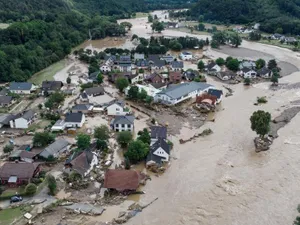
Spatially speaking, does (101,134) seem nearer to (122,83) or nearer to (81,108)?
(81,108)

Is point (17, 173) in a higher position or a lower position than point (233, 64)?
lower

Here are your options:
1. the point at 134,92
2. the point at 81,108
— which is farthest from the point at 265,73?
the point at 81,108

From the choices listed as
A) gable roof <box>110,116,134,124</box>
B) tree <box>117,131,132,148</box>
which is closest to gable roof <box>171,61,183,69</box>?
gable roof <box>110,116,134,124</box>

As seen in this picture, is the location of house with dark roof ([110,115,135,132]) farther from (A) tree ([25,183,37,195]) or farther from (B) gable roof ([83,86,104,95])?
(A) tree ([25,183,37,195])

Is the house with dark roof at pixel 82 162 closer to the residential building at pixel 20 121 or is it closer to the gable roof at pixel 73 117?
the gable roof at pixel 73 117

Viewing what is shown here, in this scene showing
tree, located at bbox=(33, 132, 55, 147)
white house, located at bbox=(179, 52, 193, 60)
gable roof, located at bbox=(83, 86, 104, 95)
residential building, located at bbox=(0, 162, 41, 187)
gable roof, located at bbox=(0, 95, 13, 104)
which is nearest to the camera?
residential building, located at bbox=(0, 162, 41, 187)

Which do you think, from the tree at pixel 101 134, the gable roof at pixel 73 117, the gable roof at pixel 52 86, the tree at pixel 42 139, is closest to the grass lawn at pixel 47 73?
the gable roof at pixel 52 86
